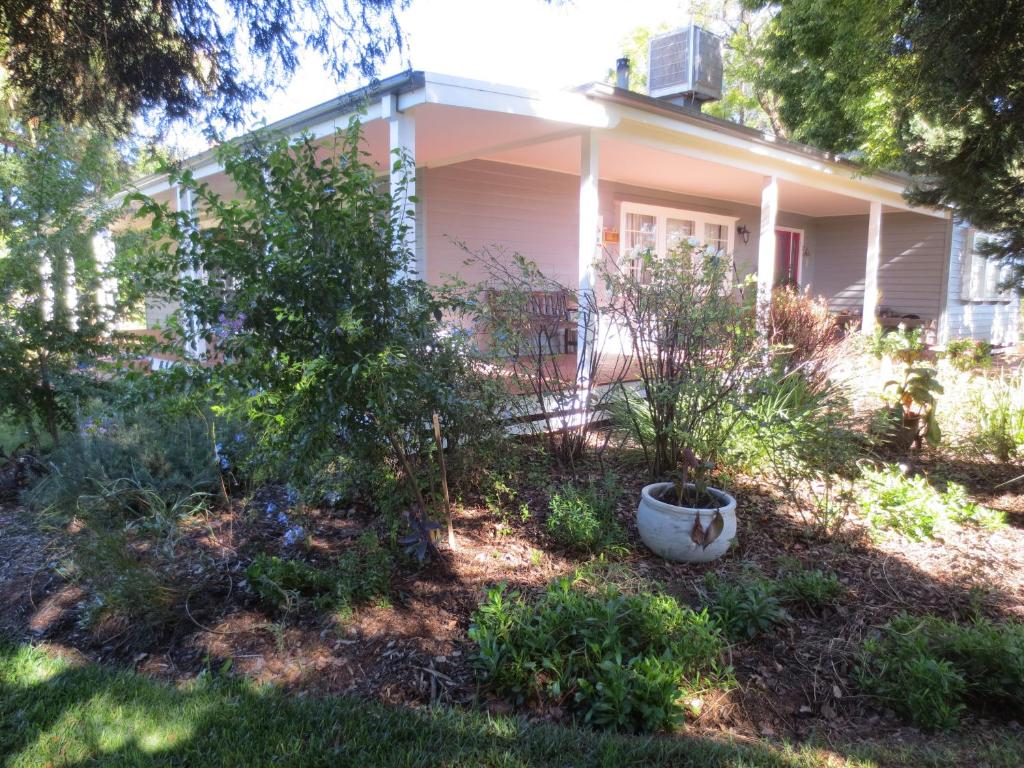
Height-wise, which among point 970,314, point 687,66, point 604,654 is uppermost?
point 687,66

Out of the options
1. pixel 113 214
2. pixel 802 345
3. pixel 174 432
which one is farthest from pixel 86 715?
pixel 802 345

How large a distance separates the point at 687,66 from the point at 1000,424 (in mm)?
7183

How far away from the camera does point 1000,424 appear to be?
5.67 metres

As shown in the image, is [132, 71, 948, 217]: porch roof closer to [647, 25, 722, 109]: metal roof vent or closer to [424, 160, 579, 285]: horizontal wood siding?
[424, 160, 579, 285]: horizontal wood siding

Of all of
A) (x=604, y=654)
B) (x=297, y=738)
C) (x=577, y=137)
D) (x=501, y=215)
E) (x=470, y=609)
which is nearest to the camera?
(x=297, y=738)

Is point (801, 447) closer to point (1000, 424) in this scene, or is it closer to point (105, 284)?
point (1000, 424)

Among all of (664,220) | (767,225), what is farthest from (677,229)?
(767,225)

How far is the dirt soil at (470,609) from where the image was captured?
276 centimetres

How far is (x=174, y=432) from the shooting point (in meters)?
4.81

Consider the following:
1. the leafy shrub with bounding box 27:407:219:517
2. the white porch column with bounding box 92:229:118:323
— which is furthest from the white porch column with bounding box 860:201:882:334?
the white porch column with bounding box 92:229:118:323

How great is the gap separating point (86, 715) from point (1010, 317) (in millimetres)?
19404

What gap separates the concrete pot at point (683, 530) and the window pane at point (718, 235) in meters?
9.37

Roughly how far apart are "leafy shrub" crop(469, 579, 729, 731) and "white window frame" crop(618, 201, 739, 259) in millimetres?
7976

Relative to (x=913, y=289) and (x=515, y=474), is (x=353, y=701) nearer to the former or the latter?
(x=515, y=474)
